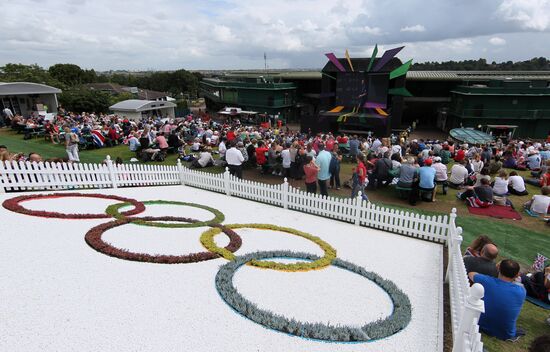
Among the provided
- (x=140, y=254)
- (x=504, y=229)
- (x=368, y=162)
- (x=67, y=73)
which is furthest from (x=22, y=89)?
(x=67, y=73)

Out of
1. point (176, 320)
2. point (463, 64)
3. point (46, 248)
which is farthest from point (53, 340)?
point (463, 64)

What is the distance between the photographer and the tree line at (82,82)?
44.8 metres

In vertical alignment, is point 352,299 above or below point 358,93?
below

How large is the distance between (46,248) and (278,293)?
480 centimetres

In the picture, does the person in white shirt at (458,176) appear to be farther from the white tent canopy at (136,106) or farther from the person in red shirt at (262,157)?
the white tent canopy at (136,106)

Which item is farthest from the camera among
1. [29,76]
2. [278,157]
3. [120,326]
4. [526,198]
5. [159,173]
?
[29,76]

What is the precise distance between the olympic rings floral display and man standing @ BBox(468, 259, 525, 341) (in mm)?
1178

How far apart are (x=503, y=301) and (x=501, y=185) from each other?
27.1 feet

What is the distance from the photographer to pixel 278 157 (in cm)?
1476

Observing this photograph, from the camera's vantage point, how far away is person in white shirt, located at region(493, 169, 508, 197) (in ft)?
37.7

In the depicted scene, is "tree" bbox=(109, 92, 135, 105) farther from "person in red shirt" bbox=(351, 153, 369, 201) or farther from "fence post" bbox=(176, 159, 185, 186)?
"person in red shirt" bbox=(351, 153, 369, 201)

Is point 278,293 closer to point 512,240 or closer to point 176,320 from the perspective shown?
point 176,320

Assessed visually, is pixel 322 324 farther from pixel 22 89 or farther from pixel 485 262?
pixel 22 89

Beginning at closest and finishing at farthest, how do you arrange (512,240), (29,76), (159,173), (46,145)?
(512,240) < (159,173) < (46,145) < (29,76)
